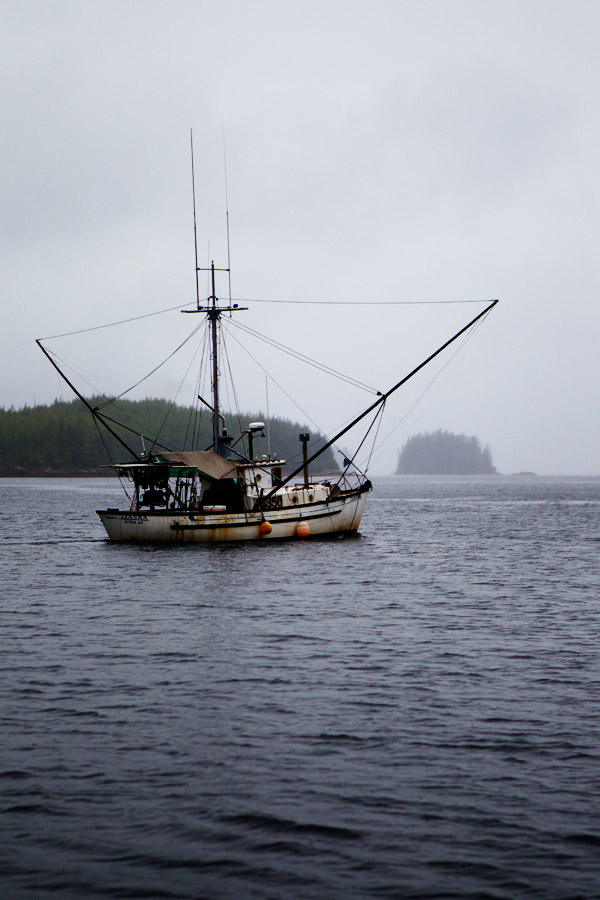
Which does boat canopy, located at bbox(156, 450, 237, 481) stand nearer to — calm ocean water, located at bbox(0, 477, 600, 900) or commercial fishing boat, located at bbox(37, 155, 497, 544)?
commercial fishing boat, located at bbox(37, 155, 497, 544)

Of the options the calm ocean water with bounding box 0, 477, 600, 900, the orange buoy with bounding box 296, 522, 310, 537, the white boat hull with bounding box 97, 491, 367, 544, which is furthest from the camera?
the orange buoy with bounding box 296, 522, 310, 537

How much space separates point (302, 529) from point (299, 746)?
1465 inches

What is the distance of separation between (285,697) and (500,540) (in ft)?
148

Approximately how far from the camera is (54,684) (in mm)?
17453

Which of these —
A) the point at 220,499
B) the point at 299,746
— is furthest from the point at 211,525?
the point at 299,746

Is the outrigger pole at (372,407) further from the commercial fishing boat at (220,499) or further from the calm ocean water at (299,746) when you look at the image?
the calm ocean water at (299,746)

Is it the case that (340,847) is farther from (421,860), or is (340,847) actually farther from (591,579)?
(591,579)

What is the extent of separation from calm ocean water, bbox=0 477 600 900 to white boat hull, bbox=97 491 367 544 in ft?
53.6

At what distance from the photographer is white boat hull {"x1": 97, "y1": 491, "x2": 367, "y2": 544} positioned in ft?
154

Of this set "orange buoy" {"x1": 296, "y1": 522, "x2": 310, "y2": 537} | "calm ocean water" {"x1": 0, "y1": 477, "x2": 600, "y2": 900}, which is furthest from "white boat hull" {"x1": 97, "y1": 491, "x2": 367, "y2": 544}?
"calm ocean water" {"x1": 0, "y1": 477, "x2": 600, "y2": 900}

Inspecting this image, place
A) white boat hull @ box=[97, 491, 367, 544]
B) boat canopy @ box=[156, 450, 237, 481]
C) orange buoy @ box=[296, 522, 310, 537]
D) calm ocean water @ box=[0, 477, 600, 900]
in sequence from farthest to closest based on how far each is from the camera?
orange buoy @ box=[296, 522, 310, 537]
boat canopy @ box=[156, 450, 237, 481]
white boat hull @ box=[97, 491, 367, 544]
calm ocean water @ box=[0, 477, 600, 900]

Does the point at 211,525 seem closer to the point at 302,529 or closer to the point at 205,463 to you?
the point at 205,463

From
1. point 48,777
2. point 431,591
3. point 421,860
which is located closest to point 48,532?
point 431,591

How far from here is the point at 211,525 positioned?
47.3 m
